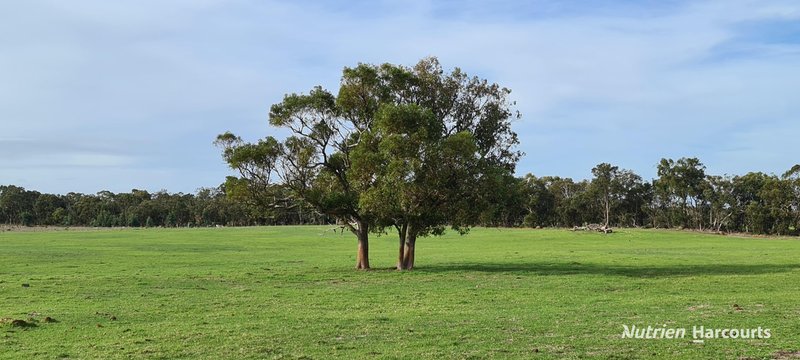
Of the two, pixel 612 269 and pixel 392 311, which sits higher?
pixel 612 269

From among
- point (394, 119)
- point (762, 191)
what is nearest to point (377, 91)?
point (394, 119)

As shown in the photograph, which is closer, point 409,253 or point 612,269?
point 612,269

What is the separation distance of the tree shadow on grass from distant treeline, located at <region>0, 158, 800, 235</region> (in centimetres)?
4577

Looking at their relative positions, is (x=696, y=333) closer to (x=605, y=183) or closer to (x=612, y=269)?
(x=612, y=269)

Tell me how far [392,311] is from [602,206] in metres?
138

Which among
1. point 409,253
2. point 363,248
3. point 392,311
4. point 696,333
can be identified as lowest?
point 392,311

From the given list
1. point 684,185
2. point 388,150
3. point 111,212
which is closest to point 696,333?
point 388,150

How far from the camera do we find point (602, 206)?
152 meters

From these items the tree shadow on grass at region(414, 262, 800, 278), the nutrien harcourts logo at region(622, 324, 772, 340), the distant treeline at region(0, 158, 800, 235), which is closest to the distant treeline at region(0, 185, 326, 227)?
the distant treeline at region(0, 158, 800, 235)

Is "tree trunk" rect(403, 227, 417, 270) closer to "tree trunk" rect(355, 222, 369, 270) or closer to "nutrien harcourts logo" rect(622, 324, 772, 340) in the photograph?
"tree trunk" rect(355, 222, 369, 270)

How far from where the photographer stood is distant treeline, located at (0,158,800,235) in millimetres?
117812

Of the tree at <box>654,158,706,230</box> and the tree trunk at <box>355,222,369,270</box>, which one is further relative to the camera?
the tree at <box>654,158,706,230</box>

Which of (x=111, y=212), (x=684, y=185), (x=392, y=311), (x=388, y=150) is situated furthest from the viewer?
(x=111, y=212)

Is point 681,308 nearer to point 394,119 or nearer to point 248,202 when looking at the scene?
point 394,119
